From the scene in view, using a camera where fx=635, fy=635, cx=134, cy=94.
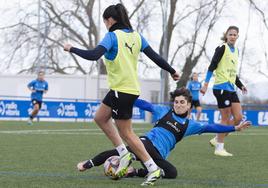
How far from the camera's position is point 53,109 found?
29891mm

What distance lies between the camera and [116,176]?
22.2ft

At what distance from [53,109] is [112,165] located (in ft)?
76.4

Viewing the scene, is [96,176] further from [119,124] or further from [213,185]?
[213,185]

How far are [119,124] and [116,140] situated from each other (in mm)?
498

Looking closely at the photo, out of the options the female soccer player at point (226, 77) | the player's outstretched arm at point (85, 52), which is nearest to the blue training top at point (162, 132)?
the player's outstretched arm at point (85, 52)

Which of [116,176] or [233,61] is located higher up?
[233,61]

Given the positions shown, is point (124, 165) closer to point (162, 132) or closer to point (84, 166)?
point (84, 166)

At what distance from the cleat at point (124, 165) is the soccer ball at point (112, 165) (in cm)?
6

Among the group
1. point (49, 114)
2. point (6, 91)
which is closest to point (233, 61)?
point (49, 114)

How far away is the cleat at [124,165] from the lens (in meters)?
6.73

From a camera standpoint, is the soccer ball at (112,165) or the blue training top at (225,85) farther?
the blue training top at (225,85)

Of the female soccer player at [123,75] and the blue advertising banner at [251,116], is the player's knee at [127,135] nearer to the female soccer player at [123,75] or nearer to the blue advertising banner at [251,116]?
the female soccer player at [123,75]

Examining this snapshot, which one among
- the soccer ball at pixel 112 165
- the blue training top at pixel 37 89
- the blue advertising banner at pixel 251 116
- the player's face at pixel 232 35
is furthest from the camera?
the blue advertising banner at pixel 251 116

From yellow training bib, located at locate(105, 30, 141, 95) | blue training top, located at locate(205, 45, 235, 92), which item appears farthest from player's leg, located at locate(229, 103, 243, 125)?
yellow training bib, located at locate(105, 30, 141, 95)
